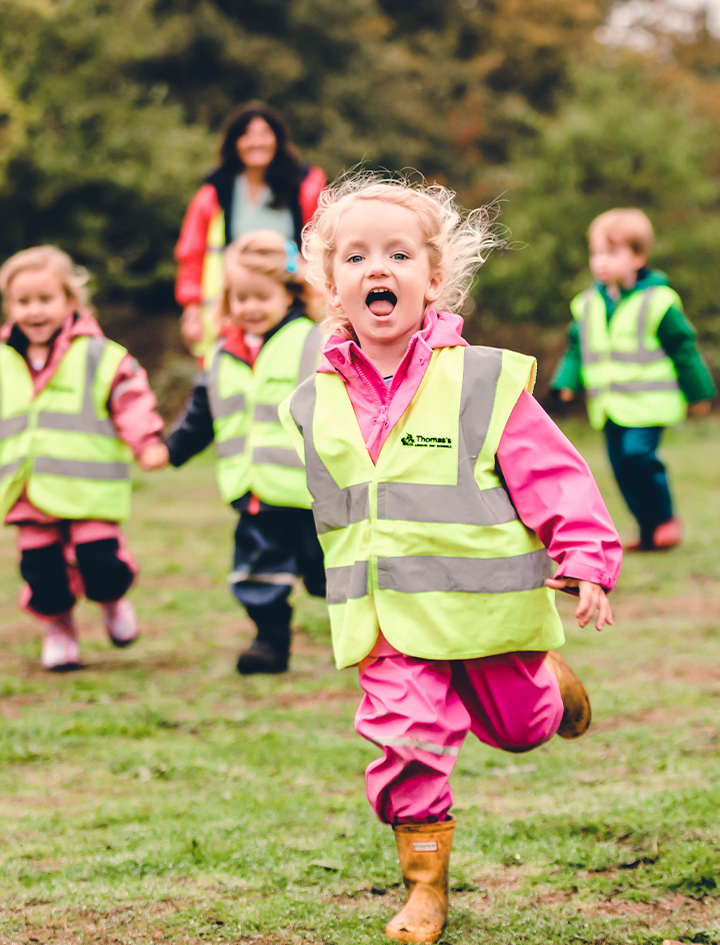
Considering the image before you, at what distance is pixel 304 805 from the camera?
3.54 m

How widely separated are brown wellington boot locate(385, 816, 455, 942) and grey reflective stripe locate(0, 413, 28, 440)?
3.09 meters

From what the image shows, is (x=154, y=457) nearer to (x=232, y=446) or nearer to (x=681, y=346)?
(x=232, y=446)

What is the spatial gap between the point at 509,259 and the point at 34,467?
1869 centimetres

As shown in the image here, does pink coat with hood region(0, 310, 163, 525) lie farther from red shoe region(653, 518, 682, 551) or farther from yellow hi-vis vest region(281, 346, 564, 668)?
red shoe region(653, 518, 682, 551)

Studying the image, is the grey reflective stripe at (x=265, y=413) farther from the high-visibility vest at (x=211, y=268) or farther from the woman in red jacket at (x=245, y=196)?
the high-visibility vest at (x=211, y=268)

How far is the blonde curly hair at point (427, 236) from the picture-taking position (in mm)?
2908

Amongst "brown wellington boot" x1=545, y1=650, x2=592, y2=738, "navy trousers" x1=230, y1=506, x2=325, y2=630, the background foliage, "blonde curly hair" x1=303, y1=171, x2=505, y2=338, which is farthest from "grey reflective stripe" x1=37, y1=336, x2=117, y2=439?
the background foliage

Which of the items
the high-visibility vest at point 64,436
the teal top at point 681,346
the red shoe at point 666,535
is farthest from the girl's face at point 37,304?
the red shoe at point 666,535

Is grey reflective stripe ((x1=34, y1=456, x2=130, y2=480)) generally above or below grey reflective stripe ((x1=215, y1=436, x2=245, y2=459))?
below

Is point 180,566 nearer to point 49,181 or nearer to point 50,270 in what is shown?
point 50,270

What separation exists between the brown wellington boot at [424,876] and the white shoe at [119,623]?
3.07 metres

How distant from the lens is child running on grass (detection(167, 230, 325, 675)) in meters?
5.03

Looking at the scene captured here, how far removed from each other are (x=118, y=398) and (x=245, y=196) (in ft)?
6.50

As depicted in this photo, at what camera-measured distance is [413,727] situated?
262 centimetres
